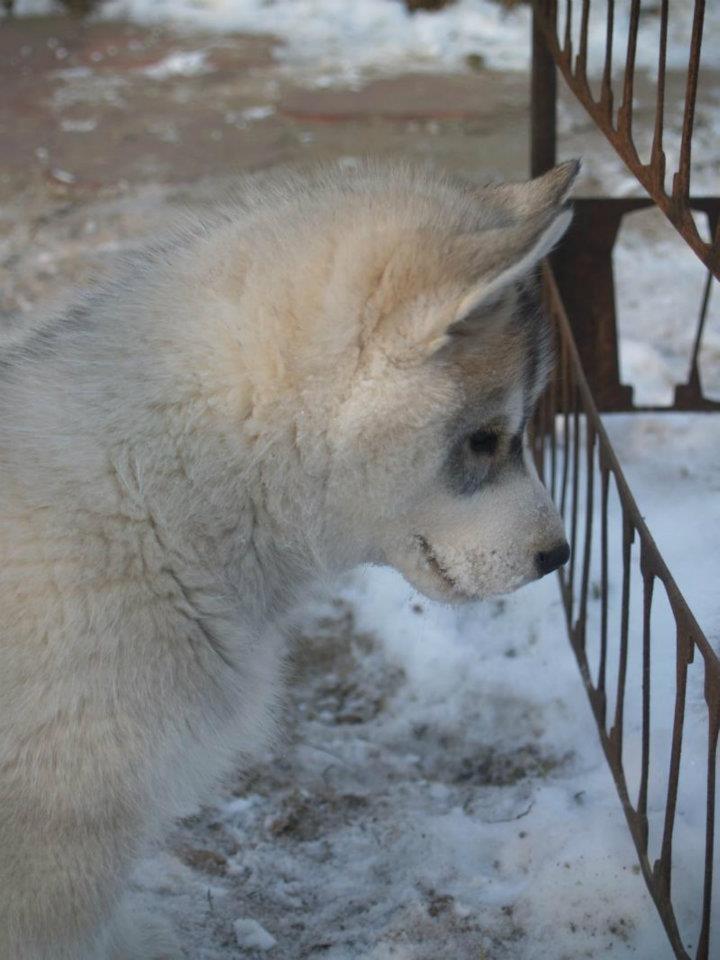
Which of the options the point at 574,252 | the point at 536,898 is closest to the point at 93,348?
the point at 536,898

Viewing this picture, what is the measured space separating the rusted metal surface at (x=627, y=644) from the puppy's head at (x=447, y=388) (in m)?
0.28

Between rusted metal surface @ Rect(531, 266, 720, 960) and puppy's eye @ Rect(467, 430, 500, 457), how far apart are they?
396 mm

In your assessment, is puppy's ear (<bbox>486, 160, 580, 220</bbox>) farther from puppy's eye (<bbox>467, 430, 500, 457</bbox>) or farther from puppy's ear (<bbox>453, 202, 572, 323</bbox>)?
puppy's eye (<bbox>467, 430, 500, 457</bbox>)

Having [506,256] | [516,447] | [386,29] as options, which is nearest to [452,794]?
[516,447]

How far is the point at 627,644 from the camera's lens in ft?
8.50

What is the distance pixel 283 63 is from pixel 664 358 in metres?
4.53

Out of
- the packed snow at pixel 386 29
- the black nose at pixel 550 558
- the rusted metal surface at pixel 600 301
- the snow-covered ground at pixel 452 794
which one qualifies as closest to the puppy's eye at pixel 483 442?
the black nose at pixel 550 558

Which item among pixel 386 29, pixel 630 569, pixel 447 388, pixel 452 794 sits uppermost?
pixel 447 388

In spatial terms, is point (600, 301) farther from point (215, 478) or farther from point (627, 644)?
point (215, 478)

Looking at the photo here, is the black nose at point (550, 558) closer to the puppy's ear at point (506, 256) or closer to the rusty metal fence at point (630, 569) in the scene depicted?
the rusty metal fence at point (630, 569)

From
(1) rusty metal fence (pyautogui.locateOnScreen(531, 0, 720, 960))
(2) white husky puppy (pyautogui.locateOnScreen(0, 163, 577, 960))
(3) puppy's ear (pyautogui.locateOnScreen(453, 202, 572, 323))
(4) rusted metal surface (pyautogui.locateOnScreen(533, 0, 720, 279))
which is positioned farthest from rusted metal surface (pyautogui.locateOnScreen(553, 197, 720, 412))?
(3) puppy's ear (pyautogui.locateOnScreen(453, 202, 572, 323))

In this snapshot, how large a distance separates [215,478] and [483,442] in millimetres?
447

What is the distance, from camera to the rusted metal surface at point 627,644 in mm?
2107

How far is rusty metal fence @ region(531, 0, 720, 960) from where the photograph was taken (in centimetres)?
219
